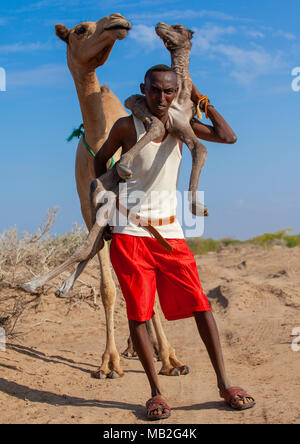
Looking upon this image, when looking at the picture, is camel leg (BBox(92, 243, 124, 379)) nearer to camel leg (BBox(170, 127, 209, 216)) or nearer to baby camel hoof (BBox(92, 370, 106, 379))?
baby camel hoof (BBox(92, 370, 106, 379))

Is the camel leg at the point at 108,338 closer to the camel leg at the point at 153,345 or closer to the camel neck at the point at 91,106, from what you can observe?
the camel leg at the point at 153,345

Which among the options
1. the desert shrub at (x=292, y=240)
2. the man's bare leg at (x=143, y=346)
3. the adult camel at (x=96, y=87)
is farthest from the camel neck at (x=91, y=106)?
the desert shrub at (x=292, y=240)

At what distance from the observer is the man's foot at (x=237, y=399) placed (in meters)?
3.40

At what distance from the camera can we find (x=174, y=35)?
11.5 feet

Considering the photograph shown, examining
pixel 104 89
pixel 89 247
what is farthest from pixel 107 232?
pixel 104 89

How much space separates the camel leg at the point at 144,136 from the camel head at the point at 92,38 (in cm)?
101

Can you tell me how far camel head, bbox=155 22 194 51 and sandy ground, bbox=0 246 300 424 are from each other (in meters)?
2.49

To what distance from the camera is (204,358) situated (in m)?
5.31

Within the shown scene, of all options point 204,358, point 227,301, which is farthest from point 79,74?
point 227,301

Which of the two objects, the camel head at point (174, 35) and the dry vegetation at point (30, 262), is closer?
the camel head at point (174, 35)

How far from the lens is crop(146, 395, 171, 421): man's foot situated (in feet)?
11.0

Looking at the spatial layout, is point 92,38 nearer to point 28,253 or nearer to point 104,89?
point 104,89

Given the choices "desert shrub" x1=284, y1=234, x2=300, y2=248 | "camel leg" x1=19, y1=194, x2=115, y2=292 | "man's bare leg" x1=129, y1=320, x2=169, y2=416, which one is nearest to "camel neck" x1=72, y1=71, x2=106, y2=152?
"camel leg" x1=19, y1=194, x2=115, y2=292
